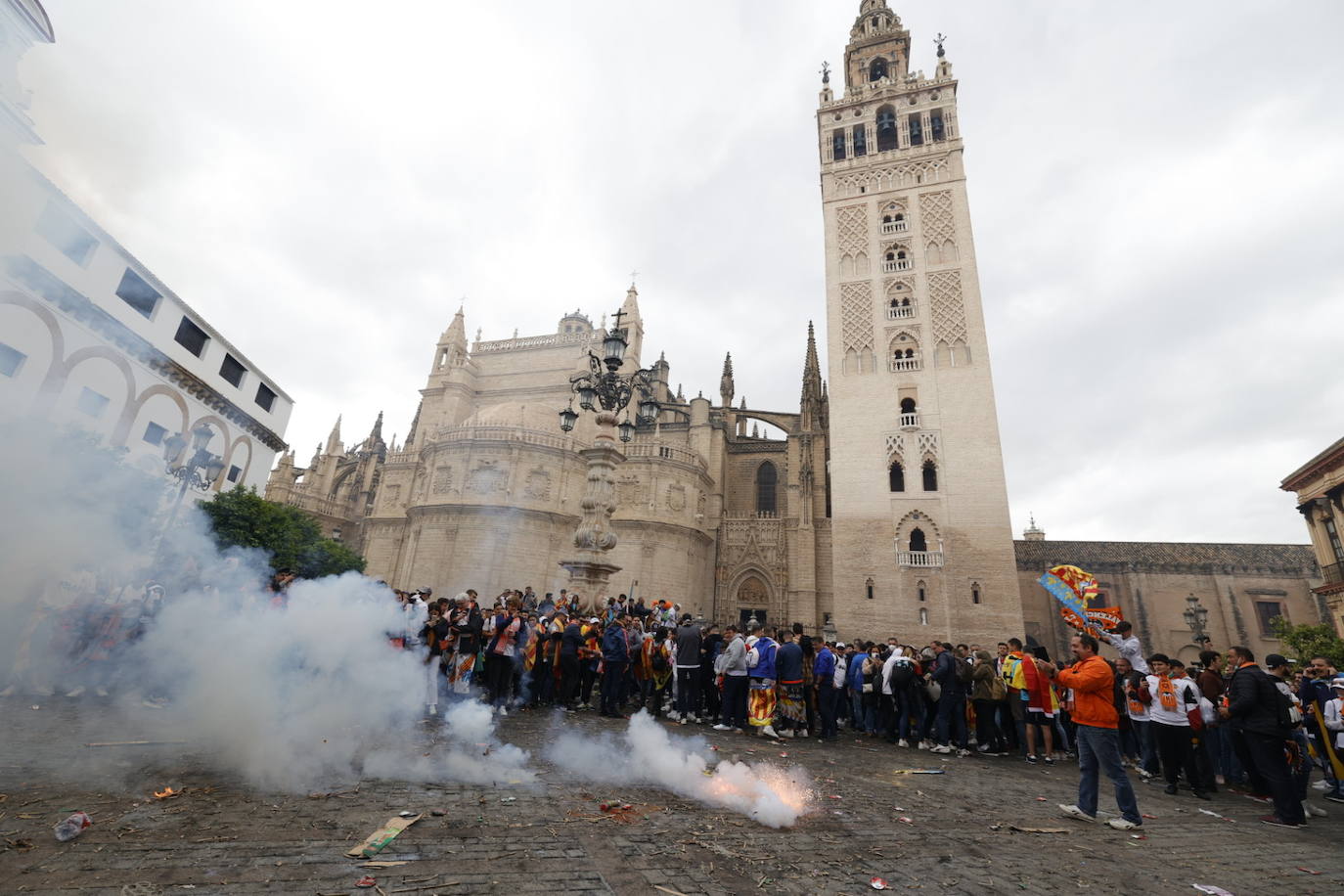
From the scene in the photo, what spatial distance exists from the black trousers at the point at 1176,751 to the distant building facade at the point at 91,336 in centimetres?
1562

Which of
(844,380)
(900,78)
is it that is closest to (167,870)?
(844,380)

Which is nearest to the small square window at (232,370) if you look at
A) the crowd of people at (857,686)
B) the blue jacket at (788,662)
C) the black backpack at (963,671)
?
the crowd of people at (857,686)

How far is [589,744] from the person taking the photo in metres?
7.10

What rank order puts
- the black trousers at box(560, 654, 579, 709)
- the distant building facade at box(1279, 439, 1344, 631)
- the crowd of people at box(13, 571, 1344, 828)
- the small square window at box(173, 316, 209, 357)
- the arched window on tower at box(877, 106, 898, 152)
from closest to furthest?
the crowd of people at box(13, 571, 1344, 828), the black trousers at box(560, 654, 579, 709), the small square window at box(173, 316, 209, 357), the distant building facade at box(1279, 439, 1344, 631), the arched window on tower at box(877, 106, 898, 152)

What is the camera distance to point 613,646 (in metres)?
9.45

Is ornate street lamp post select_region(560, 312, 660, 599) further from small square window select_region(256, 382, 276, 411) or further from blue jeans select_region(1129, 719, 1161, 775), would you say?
small square window select_region(256, 382, 276, 411)

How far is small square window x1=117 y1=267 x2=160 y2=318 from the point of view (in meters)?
14.5

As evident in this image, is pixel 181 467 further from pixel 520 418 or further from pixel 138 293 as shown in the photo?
Result: pixel 520 418

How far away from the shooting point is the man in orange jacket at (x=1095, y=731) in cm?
538

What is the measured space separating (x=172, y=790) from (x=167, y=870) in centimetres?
159

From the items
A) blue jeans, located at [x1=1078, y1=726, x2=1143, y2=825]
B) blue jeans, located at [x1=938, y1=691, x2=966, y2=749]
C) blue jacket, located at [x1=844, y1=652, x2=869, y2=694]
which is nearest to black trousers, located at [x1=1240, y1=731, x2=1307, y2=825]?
blue jeans, located at [x1=1078, y1=726, x2=1143, y2=825]

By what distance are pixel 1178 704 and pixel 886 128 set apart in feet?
104

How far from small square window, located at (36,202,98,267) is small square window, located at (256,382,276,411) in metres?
11.4

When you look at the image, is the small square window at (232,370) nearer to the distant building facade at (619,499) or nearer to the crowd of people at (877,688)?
the distant building facade at (619,499)
